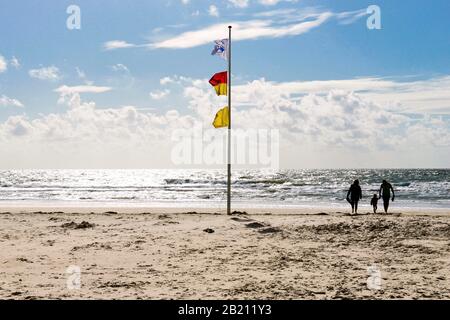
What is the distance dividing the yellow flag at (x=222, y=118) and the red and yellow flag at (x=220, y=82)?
79 cm

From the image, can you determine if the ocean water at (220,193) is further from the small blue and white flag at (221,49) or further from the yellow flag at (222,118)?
the small blue and white flag at (221,49)

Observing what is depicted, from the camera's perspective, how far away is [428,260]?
9461 mm

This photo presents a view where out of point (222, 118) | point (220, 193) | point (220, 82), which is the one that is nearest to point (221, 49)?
point (220, 82)

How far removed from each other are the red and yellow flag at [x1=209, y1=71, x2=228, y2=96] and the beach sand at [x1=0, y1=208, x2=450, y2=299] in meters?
5.51

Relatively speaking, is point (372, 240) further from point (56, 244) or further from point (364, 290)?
point (56, 244)

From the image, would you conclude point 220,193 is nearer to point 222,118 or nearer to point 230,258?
point 222,118

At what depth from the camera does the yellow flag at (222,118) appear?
59.1 feet

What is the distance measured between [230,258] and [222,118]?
915cm

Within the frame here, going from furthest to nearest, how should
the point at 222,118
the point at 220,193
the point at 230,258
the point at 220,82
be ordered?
1. the point at 220,193
2. the point at 220,82
3. the point at 222,118
4. the point at 230,258

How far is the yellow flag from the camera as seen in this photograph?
18016 mm

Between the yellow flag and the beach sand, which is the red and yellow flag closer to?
the yellow flag

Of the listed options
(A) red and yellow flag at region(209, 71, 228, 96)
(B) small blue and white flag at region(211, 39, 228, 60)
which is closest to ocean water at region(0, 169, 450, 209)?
(A) red and yellow flag at region(209, 71, 228, 96)

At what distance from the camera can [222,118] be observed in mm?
18109

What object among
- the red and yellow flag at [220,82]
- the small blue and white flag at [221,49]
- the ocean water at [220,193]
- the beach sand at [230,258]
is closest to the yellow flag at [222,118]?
the red and yellow flag at [220,82]
